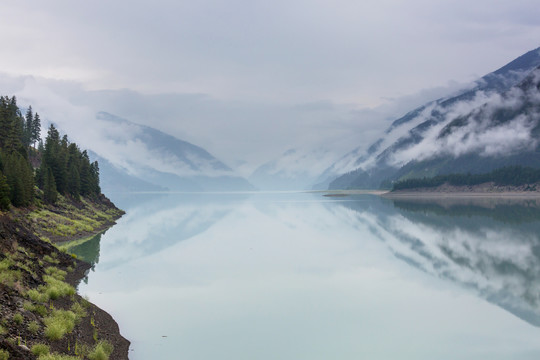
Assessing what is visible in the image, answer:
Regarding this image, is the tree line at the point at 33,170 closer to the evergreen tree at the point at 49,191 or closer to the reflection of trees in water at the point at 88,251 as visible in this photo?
the evergreen tree at the point at 49,191

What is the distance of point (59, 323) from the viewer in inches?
693

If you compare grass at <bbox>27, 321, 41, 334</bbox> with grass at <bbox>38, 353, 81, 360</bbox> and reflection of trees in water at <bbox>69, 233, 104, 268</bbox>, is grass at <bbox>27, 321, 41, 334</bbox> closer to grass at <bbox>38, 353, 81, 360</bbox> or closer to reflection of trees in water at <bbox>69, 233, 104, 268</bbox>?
grass at <bbox>38, 353, 81, 360</bbox>

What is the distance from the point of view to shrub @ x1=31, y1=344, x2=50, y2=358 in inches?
556

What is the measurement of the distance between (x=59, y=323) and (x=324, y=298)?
1661 centimetres

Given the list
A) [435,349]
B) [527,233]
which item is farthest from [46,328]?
[527,233]

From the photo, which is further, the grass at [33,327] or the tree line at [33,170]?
the tree line at [33,170]

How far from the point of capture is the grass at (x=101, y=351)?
16098mm

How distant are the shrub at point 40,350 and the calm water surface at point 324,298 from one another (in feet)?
15.8

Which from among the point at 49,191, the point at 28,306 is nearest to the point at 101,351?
the point at 28,306

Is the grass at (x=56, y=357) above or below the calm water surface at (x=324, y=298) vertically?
above

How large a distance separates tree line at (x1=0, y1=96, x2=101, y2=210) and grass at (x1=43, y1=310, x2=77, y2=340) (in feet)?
94.5

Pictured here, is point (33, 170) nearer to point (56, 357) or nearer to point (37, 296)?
point (37, 296)

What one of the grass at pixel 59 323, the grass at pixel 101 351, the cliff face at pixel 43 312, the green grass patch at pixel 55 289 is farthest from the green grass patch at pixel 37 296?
the grass at pixel 101 351

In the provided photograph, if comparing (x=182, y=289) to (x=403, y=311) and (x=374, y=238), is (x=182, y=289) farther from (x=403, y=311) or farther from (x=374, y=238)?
(x=374, y=238)
